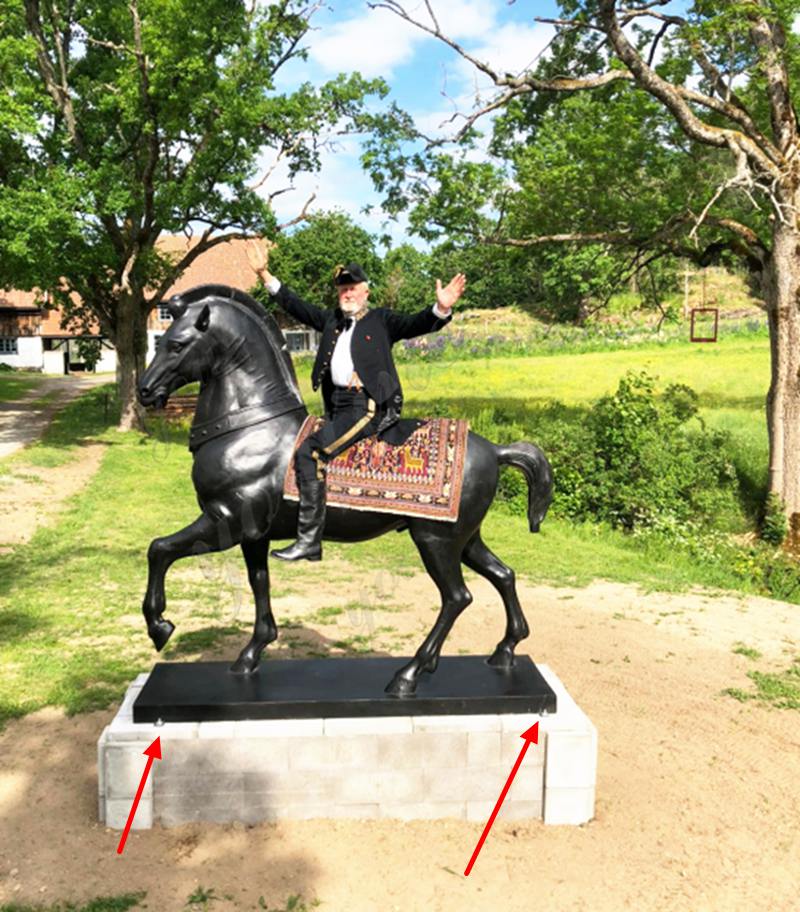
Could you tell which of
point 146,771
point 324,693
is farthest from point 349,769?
point 146,771

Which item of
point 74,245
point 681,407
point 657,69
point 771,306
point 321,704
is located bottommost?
point 321,704

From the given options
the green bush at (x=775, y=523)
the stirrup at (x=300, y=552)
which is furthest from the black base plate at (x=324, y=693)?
the green bush at (x=775, y=523)

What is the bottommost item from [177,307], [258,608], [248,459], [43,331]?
[258,608]

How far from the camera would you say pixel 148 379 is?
4812 mm

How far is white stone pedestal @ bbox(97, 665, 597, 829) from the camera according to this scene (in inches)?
181

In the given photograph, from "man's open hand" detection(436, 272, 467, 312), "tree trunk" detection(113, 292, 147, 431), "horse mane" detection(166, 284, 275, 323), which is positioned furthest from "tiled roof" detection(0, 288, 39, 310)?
"man's open hand" detection(436, 272, 467, 312)

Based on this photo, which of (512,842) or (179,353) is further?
(179,353)

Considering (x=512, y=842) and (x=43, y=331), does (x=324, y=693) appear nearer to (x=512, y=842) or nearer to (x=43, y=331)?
(x=512, y=842)

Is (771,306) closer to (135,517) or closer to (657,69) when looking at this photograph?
(657,69)

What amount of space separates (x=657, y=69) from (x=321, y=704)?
14489 mm

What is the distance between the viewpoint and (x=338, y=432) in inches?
192

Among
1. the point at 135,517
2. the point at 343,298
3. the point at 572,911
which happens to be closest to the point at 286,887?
the point at 572,911

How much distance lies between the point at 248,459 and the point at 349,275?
4.12 feet

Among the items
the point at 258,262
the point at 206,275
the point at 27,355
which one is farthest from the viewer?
the point at 27,355
